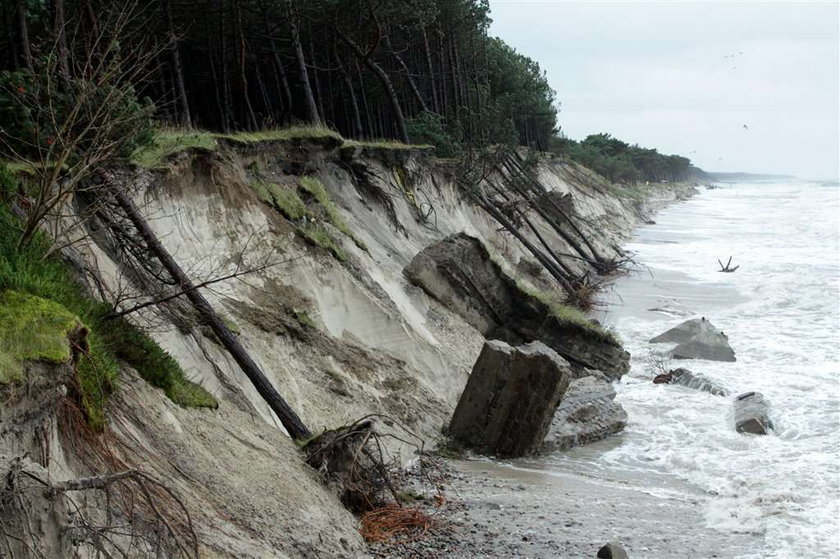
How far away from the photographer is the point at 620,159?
3816 inches

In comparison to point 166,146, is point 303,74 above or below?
above

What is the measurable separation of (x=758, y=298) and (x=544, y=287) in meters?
8.09

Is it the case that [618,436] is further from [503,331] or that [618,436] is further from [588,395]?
[503,331]

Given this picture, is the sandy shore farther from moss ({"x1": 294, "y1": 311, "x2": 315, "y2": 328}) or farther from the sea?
moss ({"x1": 294, "y1": 311, "x2": 315, "y2": 328})

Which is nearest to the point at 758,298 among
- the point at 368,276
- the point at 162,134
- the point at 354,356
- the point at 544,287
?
the point at 544,287

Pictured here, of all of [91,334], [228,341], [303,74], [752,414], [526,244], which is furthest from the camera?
[526,244]

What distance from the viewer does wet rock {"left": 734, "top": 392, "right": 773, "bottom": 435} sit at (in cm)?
1355

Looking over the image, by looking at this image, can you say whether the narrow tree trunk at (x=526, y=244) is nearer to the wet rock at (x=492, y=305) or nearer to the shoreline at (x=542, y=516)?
the wet rock at (x=492, y=305)

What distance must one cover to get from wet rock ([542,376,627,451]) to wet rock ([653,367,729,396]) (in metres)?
2.71

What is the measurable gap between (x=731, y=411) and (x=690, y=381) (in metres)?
2.01

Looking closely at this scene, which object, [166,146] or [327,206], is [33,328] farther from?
[327,206]

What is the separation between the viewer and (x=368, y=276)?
51.6 feet

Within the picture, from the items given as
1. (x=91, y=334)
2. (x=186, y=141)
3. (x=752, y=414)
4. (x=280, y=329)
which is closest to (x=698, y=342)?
(x=752, y=414)

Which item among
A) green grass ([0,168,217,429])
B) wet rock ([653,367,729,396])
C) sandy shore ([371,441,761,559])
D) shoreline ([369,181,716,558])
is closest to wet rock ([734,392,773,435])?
wet rock ([653,367,729,396])
